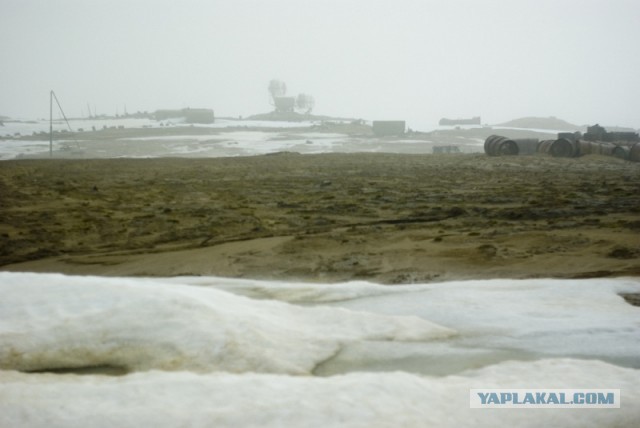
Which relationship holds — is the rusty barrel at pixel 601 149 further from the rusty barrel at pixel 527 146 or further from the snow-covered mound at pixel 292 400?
the snow-covered mound at pixel 292 400

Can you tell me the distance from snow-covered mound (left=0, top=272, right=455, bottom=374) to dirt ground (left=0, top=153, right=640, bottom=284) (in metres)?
1.50

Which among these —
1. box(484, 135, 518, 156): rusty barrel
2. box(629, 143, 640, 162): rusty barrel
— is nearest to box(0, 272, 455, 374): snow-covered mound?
box(629, 143, 640, 162): rusty barrel

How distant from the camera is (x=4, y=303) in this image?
3.15m

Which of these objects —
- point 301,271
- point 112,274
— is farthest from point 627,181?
point 112,274

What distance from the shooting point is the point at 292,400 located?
2.21 metres

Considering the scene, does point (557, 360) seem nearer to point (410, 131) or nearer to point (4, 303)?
point (4, 303)

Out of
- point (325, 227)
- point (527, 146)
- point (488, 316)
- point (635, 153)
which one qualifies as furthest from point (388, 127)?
point (488, 316)

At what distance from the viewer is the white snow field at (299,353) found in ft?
7.00

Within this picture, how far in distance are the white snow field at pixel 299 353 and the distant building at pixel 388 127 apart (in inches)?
1734

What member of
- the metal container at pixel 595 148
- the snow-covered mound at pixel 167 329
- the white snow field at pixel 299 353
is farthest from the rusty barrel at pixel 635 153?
the snow-covered mound at pixel 167 329

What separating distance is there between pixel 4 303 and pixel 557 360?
8.90 ft

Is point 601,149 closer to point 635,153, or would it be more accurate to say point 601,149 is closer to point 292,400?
point 635,153

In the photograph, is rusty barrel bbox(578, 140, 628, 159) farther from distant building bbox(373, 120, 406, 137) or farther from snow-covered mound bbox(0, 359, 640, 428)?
distant building bbox(373, 120, 406, 137)

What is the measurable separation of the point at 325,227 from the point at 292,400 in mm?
4733
